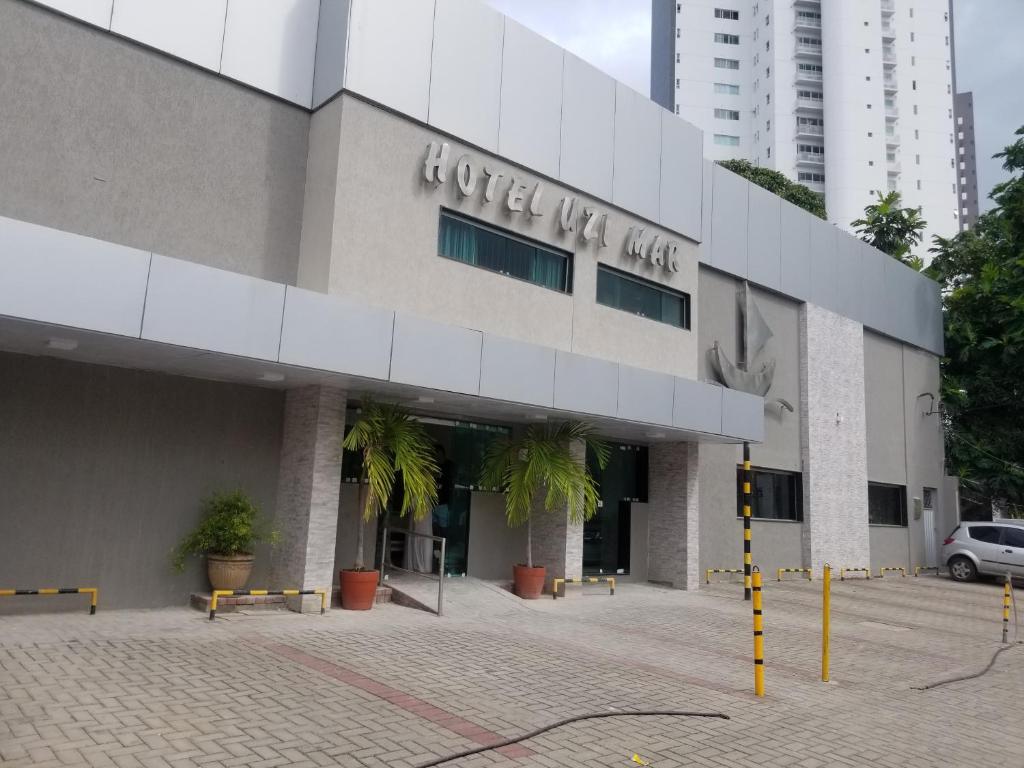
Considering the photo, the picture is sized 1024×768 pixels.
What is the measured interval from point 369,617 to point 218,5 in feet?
28.9

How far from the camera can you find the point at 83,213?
10.3 metres

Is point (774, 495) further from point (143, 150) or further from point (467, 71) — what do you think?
point (143, 150)

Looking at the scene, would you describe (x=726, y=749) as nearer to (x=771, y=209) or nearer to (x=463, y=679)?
(x=463, y=679)

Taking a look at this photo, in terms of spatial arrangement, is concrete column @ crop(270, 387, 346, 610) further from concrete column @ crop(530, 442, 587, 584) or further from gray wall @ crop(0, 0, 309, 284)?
concrete column @ crop(530, 442, 587, 584)

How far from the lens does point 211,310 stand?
9070 millimetres

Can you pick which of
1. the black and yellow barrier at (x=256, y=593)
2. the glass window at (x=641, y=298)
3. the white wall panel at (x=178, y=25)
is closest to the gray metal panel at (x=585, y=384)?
the glass window at (x=641, y=298)

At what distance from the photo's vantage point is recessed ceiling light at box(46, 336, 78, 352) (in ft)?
29.1

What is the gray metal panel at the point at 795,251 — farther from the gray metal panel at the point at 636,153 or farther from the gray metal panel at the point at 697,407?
the gray metal panel at the point at 697,407

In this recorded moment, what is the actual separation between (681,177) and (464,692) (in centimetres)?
1323

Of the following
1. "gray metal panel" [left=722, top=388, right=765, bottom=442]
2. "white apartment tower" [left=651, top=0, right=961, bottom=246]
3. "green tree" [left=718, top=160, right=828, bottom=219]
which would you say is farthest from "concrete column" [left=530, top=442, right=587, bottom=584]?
"white apartment tower" [left=651, top=0, right=961, bottom=246]

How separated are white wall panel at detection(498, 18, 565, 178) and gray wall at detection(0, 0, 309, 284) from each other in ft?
11.8

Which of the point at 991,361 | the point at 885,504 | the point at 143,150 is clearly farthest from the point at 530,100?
the point at 991,361

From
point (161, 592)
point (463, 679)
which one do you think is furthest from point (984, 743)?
point (161, 592)

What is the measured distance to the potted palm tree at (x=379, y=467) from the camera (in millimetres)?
11406
